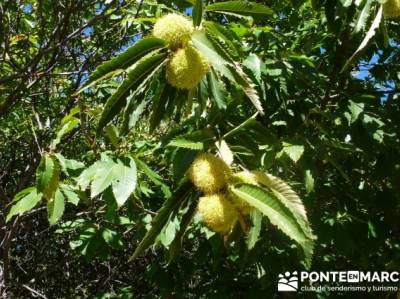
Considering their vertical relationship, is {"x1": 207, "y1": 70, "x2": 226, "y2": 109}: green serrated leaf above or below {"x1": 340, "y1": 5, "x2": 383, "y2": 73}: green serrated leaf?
below

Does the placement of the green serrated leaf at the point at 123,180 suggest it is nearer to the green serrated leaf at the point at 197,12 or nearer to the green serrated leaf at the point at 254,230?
the green serrated leaf at the point at 254,230

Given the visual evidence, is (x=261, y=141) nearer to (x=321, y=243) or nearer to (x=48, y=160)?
(x=48, y=160)

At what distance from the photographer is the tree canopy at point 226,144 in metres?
1.15

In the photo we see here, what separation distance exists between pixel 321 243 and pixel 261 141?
988 millimetres

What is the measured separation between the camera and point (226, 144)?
51.7 inches

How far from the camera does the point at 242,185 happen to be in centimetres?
111

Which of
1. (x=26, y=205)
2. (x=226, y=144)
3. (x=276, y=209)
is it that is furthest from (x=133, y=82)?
(x=26, y=205)

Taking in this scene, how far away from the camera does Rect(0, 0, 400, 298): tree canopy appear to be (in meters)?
1.15

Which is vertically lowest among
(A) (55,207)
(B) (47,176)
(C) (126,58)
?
(A) (55,207)

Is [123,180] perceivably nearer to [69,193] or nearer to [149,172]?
[149,172]

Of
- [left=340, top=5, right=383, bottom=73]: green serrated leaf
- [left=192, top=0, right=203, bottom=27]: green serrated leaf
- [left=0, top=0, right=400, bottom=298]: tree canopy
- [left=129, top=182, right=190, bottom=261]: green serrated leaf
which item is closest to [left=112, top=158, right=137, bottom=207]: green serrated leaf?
[left=0, top=0, right=400, bottom=298]: tree canopy

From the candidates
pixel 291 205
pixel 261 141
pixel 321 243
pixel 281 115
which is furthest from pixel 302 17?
pixel 291 205

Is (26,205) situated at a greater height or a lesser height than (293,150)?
lesser

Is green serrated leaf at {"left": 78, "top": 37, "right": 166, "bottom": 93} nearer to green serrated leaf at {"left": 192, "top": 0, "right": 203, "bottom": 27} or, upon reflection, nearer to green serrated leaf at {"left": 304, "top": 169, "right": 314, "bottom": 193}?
green serrated leaf at {"left": 192, "top": 0, "right": 203, "bottom": 27}
